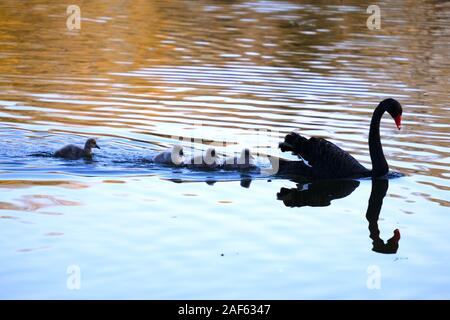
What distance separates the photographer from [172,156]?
1024 cm

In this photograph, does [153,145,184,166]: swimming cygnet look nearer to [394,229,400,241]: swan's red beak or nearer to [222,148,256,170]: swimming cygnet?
[222,148,256,170]: swimming cygnet

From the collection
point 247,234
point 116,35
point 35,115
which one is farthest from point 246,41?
point 247,234

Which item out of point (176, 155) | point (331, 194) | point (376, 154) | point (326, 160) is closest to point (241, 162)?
point (176, 155)

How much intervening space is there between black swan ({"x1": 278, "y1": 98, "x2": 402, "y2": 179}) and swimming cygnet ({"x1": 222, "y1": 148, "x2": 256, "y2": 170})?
0.37 meters

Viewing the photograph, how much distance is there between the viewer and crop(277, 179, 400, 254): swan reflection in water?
8789mm

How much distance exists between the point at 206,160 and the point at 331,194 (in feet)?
4.67

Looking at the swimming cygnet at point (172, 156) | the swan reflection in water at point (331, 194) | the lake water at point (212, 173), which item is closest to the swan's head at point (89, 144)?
the lake water at point (212, 173)

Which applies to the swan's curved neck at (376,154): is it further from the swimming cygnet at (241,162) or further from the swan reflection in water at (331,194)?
the swimming cygnet at (241,162)

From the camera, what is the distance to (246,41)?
20156mm

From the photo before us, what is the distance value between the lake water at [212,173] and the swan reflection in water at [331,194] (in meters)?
0.03

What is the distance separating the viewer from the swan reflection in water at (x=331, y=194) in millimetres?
8789
